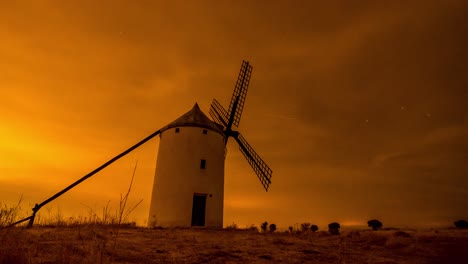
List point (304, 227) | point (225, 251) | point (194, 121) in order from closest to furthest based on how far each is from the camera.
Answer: point (225, 251) → point (304, 227) → point (194, 121)

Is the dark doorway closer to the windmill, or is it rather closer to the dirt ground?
the windmill

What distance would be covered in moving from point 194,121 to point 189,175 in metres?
3.56

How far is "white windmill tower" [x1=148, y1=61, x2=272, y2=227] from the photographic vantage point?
63.2 feet

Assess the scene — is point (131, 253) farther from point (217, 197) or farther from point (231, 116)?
point (231, 116)

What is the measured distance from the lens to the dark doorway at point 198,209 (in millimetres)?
19516

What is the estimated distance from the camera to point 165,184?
1983 centimetres

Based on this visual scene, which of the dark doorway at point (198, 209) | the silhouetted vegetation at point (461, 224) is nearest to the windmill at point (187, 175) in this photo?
the dark doorway at point (198, 209)

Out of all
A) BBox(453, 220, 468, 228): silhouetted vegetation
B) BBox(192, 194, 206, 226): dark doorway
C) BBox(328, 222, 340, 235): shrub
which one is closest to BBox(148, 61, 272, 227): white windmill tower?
BBox(192, 194, 206, 226): dark doorway

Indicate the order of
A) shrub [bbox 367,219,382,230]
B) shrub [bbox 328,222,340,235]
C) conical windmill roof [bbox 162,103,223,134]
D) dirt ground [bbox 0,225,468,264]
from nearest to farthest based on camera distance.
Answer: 1. dirt ground [bbox 0,225,468,264]
2. shrub [bbox 328,222,340,235]
3. shrub [bbox 367,219,382,230]
4. conical windmill roof [bbox 162,103,223,134]

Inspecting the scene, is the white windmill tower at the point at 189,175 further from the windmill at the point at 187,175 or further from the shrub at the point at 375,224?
the shrub at the point at 375,224

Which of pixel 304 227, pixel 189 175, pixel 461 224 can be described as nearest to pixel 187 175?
pixel 189 175

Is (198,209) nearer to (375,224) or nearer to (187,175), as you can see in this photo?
(187,175)

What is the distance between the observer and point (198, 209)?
1969 centimetres

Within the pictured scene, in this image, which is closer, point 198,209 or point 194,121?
point 198,209
